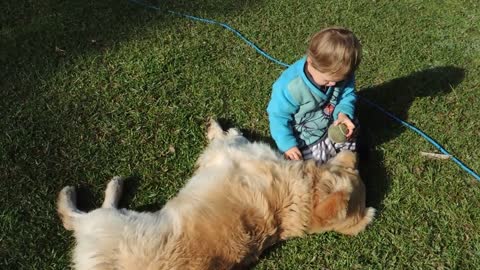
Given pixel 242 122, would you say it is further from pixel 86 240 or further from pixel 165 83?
pixel 86 240

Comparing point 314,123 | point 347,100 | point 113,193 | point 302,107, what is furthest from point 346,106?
point 113,193

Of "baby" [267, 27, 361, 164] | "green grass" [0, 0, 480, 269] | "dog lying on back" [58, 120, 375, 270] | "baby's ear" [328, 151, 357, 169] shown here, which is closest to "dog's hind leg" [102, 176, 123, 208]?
"dog lying on back" [58, 120, 375, 270]

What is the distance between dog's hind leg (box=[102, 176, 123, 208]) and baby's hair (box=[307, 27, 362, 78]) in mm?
1964

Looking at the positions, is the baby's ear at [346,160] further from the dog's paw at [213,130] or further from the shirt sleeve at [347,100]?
the dog's paw at [213,130]

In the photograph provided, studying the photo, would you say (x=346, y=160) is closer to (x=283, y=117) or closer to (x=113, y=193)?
(x=283, y=117)

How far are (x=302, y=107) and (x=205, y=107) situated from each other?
114 centimetres

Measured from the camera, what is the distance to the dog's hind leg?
402 centimetres

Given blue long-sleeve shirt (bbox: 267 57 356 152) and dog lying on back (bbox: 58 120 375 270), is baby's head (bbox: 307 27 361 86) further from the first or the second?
dog lying on back (bbox: 58 120 375 270)

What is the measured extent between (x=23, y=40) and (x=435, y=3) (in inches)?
213

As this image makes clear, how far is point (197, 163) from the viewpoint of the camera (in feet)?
14.6

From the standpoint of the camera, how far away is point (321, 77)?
13.4ft

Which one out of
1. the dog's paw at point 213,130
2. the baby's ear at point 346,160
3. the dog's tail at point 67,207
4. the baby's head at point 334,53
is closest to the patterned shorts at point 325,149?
the baby's ear at point 346,160

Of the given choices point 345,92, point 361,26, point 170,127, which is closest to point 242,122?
point 170,127

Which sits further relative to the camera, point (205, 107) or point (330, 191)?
point (205, 107)
